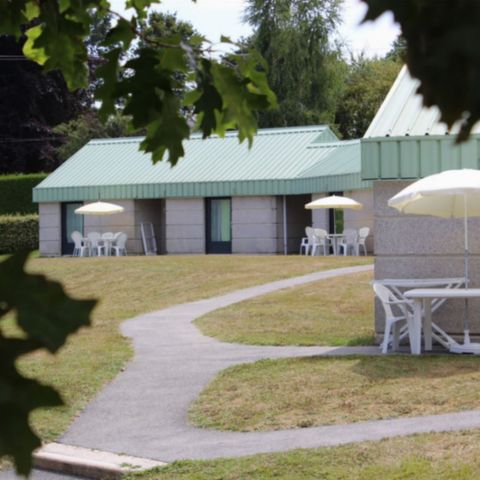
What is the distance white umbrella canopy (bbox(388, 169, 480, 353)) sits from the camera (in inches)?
577

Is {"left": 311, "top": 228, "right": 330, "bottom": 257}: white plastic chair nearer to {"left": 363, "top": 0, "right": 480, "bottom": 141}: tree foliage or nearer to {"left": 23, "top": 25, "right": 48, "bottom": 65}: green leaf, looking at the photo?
{"left": 23, "top": 25, "right": 48, "bottom": 65}: green leaf

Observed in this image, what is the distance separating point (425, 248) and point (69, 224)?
27825 mm

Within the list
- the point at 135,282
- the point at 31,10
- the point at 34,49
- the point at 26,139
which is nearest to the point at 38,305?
the point at 31,10

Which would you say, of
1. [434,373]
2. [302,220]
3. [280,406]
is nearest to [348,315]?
[434,373]

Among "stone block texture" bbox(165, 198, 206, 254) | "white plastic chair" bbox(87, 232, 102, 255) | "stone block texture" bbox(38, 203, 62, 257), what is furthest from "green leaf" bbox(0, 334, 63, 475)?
"stone block texture" bbox(38, 203, 62, 257)

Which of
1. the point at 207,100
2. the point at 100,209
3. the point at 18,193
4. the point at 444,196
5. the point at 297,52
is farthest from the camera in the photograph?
the point at 297,52

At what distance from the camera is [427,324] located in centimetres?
1563

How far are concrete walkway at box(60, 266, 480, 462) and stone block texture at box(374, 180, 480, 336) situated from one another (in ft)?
4.23

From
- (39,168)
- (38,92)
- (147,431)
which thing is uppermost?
(38,92)

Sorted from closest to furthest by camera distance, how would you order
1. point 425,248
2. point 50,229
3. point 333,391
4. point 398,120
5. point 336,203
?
point 333,391
point 398,120
point 425,248
point 336,203
point 50,229

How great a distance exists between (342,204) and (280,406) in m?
23.6

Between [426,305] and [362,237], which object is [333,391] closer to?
[426,305]

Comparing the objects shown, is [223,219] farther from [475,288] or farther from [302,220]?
[475,288]

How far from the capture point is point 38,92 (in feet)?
192
